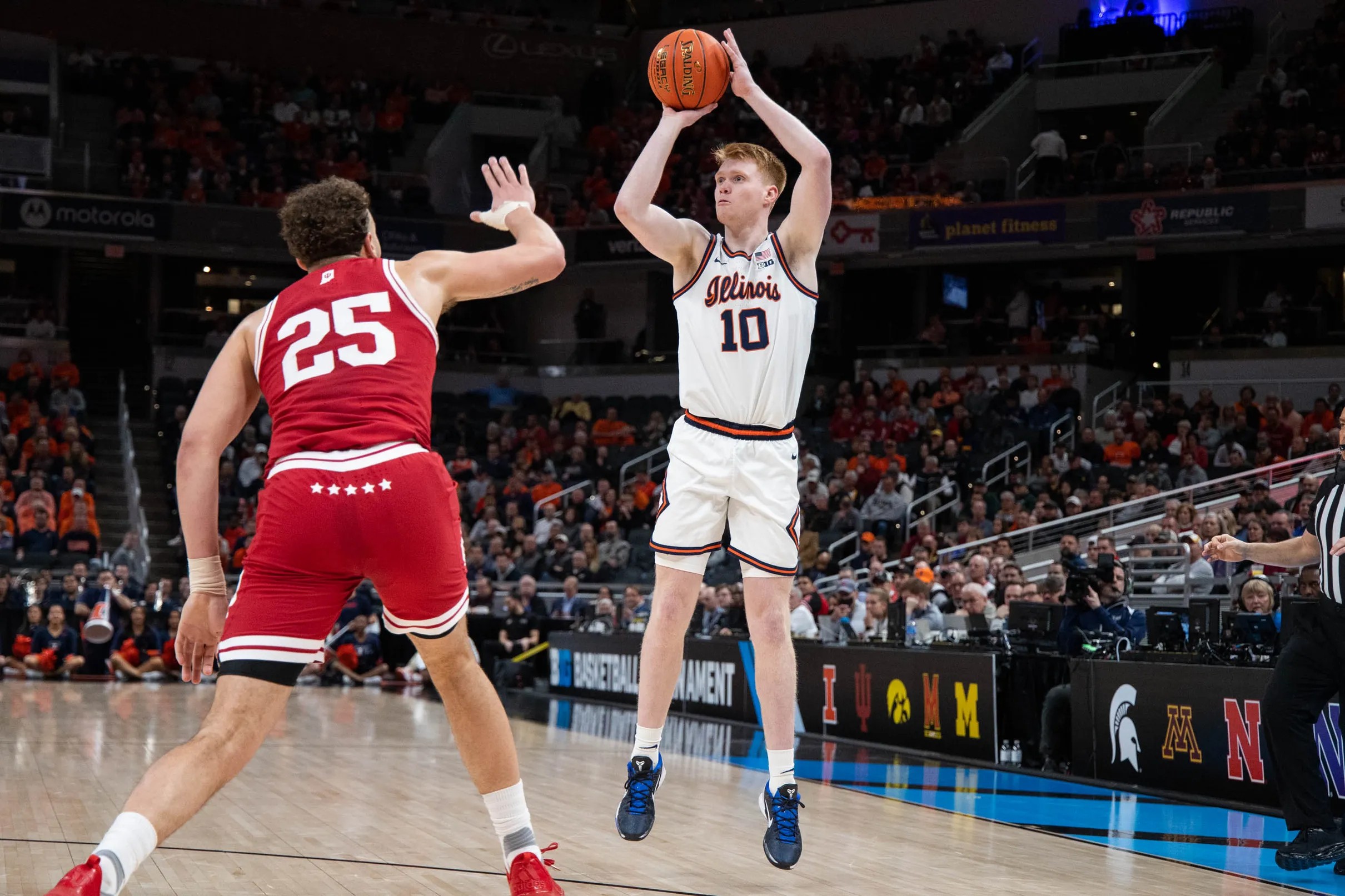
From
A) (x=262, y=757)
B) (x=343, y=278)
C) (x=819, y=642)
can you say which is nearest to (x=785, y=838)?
(x=343, y=278)

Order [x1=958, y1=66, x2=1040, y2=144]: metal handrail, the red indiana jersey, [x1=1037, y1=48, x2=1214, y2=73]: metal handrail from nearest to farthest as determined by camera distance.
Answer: the red indiana jersey
[x1=1037, y1=48, x2=1214, y2=73]: metal handrail
[x1=958, y1=66, x2=1040, y2=144]: metal handrail

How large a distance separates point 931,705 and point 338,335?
7958 mm

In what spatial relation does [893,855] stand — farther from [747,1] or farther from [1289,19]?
[747,1]

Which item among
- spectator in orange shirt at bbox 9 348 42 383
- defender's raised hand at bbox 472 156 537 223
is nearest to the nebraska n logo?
defender's raised hand at bbox 472 156 537 223

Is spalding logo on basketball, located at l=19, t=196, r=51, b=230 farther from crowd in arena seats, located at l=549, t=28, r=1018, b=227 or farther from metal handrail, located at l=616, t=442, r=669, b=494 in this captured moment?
metal handrail, located at l=616, t=442, r=669, b=494

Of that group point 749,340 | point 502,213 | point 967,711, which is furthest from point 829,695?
point 502,213

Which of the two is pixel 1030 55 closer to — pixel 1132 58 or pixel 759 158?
pixel 1132 58

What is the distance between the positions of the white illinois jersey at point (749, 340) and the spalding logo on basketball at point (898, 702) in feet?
19.8

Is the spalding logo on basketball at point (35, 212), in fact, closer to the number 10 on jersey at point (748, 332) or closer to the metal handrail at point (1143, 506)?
the metal handrail at point (1143, 506)

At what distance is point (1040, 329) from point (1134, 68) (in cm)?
564

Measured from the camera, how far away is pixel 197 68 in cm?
3048

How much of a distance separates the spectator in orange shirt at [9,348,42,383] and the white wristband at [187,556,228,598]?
2276 centimetres

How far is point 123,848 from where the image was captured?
3.71m

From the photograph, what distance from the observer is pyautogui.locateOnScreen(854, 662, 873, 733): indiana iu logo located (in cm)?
1198
